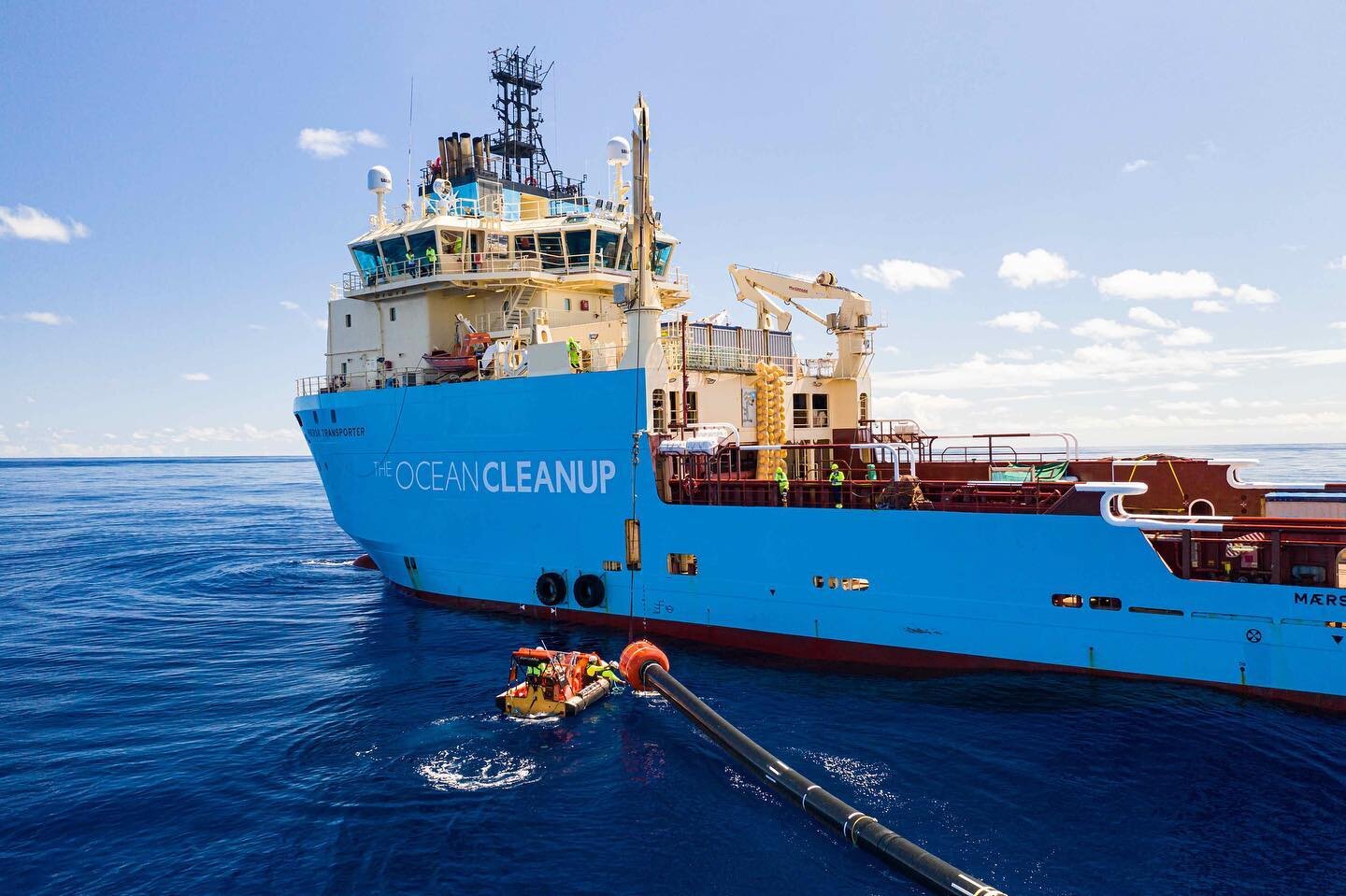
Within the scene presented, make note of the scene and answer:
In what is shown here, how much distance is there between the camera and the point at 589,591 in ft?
67.4

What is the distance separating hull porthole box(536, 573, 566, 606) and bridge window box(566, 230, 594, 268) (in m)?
9.56

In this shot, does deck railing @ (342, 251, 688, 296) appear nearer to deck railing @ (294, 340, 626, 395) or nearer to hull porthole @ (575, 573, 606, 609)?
deck railing @ (294, 340, 626, 395)

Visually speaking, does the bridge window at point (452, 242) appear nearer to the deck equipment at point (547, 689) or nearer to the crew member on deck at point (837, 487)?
the crew member on deck at point (837, 487)

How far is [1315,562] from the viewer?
537 inches

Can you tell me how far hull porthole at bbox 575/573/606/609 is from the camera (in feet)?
67.3

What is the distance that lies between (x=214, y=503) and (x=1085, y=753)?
7414 cm

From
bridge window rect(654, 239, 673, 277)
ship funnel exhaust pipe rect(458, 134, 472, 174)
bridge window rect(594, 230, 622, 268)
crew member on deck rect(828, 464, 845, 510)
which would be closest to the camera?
crew member on deck rect(828, 464, 845, 510)

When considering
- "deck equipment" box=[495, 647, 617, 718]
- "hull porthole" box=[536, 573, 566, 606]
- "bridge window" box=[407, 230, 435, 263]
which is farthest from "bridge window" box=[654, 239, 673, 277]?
"deck equipment" box=[495, 647, 617, 718]

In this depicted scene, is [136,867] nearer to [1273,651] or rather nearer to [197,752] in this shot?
[197,752]

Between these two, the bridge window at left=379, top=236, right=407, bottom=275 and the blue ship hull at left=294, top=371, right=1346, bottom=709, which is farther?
the bridge window at left=379, top=236, right=407, bottom=275

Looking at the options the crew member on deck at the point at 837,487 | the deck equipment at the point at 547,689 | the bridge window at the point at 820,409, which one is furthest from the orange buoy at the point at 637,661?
the bridge window at the point at 820,409

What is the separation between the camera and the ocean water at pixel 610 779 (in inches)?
402

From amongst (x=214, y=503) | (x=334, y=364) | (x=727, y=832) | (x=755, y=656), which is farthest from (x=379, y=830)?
(x=214, y=503)

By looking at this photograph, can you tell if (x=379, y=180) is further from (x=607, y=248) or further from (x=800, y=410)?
(x=800, y=410)
